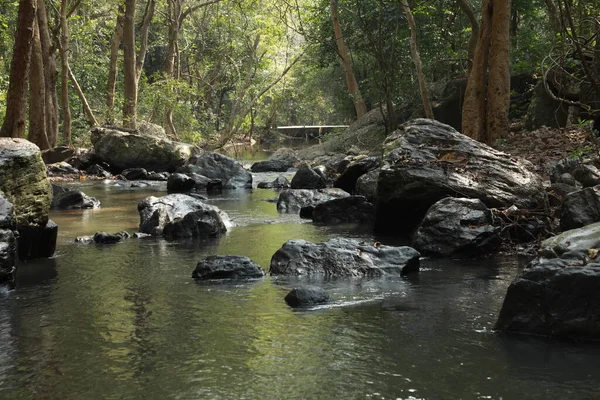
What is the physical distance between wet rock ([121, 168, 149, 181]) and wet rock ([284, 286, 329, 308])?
14470mm

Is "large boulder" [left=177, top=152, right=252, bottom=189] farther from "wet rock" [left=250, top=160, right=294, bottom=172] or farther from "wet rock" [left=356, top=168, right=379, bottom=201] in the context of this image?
"wet rock" [left=356, top=168, right=379, bottom=201]

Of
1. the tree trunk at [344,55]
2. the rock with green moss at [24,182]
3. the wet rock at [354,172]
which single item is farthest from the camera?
the tree trunk at [344,55]

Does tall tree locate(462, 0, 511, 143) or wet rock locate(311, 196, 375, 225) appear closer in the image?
wet rock locate(311, 196, 375, 225)

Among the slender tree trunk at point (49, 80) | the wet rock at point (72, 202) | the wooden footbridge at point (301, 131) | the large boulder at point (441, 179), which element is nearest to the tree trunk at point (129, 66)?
the slender tree trunk at point (49, 80)

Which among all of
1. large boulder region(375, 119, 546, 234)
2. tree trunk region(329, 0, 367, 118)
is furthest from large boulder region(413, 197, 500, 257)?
tree trunk region(329, 0, 367, 118)

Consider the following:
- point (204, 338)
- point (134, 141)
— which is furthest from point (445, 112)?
point (204, 338)

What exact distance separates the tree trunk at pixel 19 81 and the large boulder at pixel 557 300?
1006 centimetres

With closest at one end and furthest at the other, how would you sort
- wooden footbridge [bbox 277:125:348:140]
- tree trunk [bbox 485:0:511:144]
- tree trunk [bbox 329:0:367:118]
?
1. tree trunk [bbox 485:0:511:144]
2. tree trunk [bbox 329:0:367:118]
3. wooden footbridge [bbox 277:125:348:140]

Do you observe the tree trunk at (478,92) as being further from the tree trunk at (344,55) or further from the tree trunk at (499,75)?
the tree trunk at (344,55)

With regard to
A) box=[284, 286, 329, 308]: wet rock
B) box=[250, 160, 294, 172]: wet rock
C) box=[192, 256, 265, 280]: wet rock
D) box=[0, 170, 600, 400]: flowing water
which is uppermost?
box=[250, 160, 294, 172]: wet rock

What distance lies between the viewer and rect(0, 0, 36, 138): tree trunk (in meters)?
12.4

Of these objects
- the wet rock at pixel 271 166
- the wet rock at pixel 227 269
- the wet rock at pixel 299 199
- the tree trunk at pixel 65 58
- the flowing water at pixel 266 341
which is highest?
the tree trunk at pixel 65 58

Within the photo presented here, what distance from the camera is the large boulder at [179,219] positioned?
32.4ft

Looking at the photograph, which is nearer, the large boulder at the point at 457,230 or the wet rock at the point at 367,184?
the large boulder at the point at 457,230
